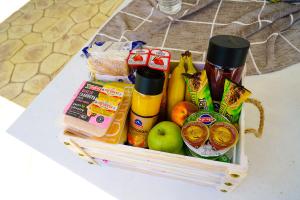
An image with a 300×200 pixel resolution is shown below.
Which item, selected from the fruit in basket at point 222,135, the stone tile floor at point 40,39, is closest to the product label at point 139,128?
the fruit in basket at point 222,135

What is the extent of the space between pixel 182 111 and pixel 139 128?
0.27 feet

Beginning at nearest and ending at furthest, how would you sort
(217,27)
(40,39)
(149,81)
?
(149,81) < (217,27) < (40,39)

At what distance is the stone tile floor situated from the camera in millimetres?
1324

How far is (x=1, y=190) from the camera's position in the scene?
0.53m

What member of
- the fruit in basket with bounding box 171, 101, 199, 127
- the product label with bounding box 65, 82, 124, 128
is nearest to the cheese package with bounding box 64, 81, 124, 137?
the product label with bounding box 65, 82, 124, 128

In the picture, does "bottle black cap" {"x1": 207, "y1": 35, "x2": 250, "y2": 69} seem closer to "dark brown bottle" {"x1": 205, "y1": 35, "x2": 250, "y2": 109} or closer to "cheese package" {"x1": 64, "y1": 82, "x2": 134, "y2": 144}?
"dark brown bottle" {"x1": 205, "y1": 35, "x2": 250, "y2": 109}

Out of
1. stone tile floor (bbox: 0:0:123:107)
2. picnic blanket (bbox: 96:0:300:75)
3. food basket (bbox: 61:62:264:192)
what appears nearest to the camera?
food basket (bbox: 61:62:264:192)

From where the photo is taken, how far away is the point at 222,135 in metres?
0.38

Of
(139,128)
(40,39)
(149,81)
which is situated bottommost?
(40,39)

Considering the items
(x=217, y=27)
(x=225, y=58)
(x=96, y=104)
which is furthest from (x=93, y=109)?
(x=217, y=27)

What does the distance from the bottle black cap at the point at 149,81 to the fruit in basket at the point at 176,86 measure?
0.22ft

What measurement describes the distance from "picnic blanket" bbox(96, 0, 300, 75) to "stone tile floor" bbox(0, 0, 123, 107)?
0.68m

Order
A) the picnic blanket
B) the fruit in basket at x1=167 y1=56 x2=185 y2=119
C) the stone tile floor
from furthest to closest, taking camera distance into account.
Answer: the stone tile floor < the picnic blanket < the fruit in basket at x1=167 y1=56 x2=185 y2=119

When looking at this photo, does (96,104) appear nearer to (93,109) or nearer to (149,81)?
(93,109)
